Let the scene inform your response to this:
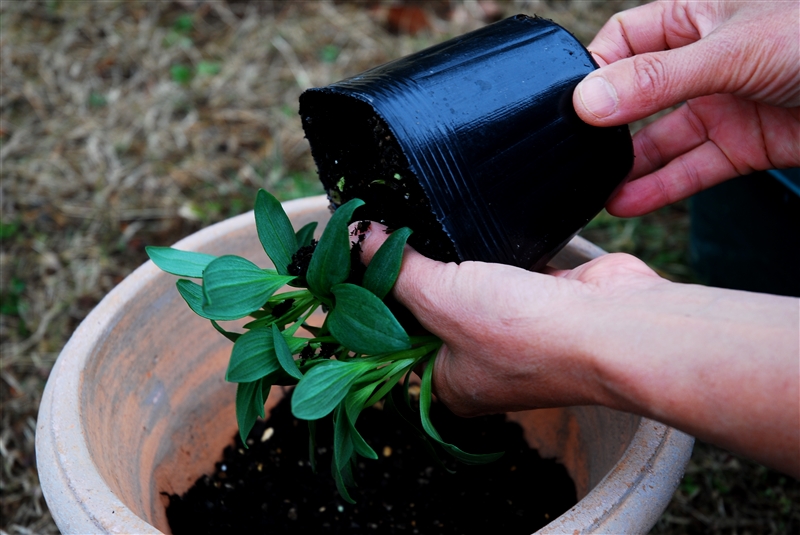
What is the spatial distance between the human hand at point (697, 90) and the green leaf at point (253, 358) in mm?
532

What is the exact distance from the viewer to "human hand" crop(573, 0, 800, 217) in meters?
0.92

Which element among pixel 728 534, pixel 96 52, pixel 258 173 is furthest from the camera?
pixel 96 52

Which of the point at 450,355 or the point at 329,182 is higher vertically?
the point at 329,182

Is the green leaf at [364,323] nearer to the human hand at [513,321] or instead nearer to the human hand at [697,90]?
the human hand at [513,321]

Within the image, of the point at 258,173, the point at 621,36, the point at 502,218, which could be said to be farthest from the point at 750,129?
the point at 258,173

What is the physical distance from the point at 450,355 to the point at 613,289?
234mm

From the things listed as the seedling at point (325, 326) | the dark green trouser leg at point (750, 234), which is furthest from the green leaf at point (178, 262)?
the dark green trouser leg at point (750, 234)

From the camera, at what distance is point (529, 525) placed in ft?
3.54

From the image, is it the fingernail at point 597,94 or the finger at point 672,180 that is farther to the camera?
the finger at point 672,180

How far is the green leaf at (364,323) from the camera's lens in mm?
764

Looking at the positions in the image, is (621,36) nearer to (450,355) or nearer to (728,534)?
(450,355)

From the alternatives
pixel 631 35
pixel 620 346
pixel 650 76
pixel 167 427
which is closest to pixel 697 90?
pixel 650 76

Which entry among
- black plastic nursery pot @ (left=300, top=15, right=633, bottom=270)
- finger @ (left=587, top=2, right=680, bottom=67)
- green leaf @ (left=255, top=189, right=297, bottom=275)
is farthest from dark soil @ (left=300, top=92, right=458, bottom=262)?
finger @ (left=587, top=2, right=680, bottom=67)

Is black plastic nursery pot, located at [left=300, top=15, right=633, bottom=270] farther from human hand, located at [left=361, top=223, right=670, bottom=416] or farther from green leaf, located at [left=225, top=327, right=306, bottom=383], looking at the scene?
green leaf, located at [left=225, top=327, right=306, bottom=383]
